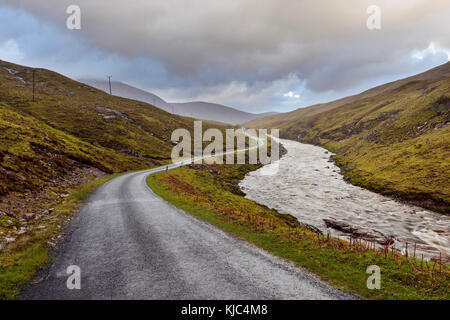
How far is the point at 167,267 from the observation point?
10.1 metres

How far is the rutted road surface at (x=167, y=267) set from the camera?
8242 millimetres

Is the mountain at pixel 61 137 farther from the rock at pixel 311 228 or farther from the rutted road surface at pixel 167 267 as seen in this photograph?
the rock at pixel 311 228

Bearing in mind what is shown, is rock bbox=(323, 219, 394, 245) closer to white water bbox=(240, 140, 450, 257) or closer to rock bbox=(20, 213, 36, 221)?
white water bbox=(240, 140, 450, 257)

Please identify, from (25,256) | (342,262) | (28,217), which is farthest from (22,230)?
(342,262)

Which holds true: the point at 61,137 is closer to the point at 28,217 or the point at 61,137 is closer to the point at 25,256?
the point at 28,217

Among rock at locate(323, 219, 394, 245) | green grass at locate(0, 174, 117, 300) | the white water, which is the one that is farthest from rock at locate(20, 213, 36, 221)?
rock at locate(323, 219, 394, 245)

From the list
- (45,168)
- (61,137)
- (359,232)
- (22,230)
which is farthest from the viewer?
(61,137)

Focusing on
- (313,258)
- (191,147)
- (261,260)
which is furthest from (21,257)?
(191,147)

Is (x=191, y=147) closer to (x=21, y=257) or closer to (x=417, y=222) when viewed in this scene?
(x=417, y=222)

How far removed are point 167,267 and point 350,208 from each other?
37.0 meters

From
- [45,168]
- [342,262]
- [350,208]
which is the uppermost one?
[45,168]

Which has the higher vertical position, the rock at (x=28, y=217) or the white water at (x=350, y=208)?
the rock at (x=28, y=217)

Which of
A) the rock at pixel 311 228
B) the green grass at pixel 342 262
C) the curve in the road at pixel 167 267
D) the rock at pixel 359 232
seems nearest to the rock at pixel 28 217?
the curve in the road at pixel 167 267

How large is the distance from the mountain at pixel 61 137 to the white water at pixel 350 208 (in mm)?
33410
